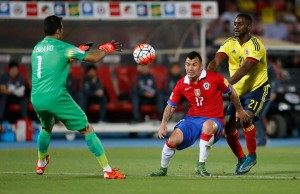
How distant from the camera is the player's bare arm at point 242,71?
1350cm

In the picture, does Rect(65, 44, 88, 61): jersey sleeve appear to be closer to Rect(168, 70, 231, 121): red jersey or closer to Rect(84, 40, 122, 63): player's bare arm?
Rect(84, 40, 122, 63): player's bare arm

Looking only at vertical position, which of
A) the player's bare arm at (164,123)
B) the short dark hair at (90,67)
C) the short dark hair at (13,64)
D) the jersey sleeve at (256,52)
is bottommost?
the short dark hair at (90,67)

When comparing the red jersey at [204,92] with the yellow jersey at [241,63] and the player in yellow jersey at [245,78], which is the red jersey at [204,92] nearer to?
the player in yellow jersey at [245,78]

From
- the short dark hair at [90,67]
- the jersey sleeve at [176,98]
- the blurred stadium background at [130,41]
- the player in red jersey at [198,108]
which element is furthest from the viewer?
the short dark hair at [90,67]

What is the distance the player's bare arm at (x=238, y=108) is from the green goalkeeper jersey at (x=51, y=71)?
234 centimetres

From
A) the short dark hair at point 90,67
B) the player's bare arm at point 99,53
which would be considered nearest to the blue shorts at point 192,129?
the player's bare arm at point 99,53

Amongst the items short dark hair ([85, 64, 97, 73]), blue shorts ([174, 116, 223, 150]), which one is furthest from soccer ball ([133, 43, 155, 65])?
short dark hair ([85, 64, 97, 73])

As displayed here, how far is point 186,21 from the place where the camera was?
82.4 ft

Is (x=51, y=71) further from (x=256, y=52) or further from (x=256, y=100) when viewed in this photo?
(x=256, y=100)

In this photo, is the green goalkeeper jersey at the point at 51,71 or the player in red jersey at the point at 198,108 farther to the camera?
the player in red jersey at the point at 198,108

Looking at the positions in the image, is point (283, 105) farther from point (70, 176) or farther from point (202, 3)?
point (70, 176)

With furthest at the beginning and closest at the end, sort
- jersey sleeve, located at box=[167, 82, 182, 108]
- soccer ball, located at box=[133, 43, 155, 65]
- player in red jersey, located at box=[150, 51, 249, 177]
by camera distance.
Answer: soccer ball, located at box=[133, 43, 155, 65]
jersey sleeve, located at box=[167, 82, 182, 108]
player in red jersey, located at box=[150, 51, 249, 177]

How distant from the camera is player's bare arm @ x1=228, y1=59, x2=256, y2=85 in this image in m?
13.5

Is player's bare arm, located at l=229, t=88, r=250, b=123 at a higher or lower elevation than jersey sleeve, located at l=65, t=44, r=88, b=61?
lower
